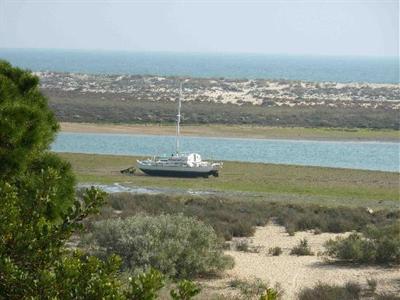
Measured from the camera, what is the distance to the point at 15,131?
1099cm

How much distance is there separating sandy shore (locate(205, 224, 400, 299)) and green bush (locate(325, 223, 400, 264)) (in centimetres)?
38

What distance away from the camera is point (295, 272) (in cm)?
1869

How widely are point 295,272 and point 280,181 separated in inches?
689

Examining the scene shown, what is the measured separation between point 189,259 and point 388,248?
4.64 meters

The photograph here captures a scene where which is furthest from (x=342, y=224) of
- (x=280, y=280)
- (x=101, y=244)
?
(x=101, y=244)

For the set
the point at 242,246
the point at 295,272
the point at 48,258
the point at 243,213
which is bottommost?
the point at 243,213

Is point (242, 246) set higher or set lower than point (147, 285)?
lower

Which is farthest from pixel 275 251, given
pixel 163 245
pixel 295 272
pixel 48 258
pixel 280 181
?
pixel 280 181

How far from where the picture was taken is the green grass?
3256 centimetres

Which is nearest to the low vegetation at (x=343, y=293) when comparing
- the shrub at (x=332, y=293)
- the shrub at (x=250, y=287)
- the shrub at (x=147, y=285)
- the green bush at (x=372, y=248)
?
the shrub at (x=332, y=293)

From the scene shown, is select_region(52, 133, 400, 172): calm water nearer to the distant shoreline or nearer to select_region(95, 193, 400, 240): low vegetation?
the distant shoreline

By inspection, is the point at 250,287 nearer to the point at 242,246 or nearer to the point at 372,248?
Result: the point at 372,248

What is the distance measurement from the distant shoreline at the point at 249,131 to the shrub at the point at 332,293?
39.6 m

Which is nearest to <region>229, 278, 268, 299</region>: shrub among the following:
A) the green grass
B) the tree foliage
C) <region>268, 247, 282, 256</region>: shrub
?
<region>268, 247, 282, 256</region>: shrub
